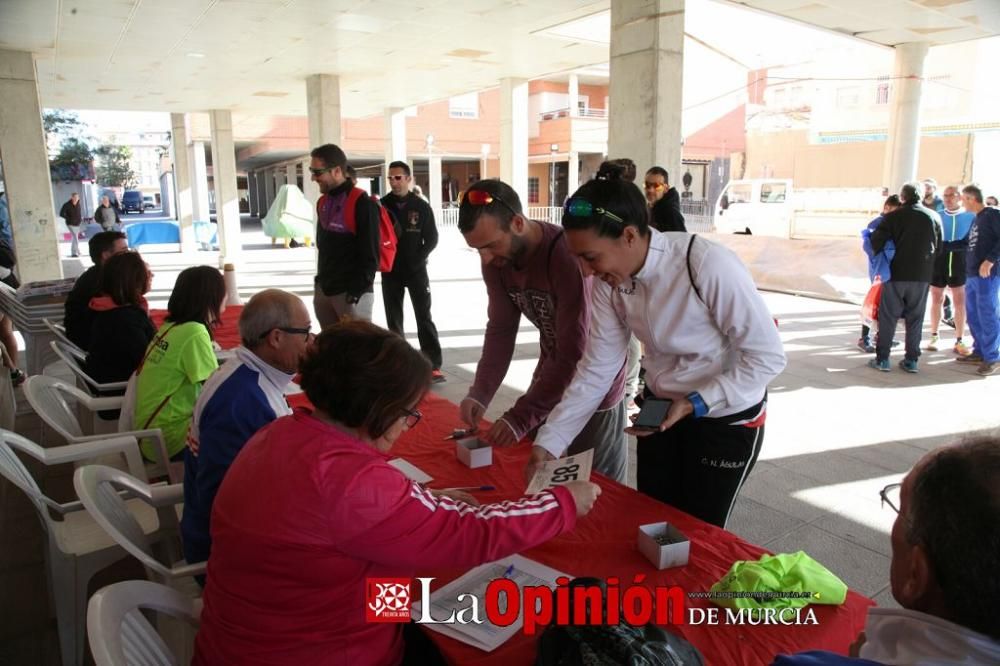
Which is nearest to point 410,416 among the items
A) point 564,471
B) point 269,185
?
point 564,471

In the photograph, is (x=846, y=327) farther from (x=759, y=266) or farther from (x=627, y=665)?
(x=627, y=665)

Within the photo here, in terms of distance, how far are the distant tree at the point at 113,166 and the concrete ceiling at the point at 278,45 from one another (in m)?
26.2

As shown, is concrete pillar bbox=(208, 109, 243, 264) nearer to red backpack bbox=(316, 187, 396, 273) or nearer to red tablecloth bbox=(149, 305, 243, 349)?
red tablecloth bbox=(149, 305, 243, 349)

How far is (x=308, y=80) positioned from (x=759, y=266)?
8246 millimetres

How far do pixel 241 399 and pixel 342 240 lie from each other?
289 centimetres

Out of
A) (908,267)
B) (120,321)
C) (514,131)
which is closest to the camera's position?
(120,321)

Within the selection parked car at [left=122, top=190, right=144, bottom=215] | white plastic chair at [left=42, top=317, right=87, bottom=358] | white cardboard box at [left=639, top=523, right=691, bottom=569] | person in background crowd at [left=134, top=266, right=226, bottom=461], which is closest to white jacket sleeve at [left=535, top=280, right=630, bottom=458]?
white cardboard box at [left=639, top=523, right=691, bottom=569]

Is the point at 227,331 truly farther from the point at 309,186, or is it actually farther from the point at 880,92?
the point at 880,92

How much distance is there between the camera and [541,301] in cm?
211

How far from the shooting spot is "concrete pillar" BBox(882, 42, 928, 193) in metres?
10.2

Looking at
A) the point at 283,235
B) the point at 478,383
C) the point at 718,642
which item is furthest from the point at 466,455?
the point at 283,235

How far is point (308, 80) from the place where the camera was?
36.6 feet

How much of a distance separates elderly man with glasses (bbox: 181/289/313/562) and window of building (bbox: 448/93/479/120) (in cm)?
2530

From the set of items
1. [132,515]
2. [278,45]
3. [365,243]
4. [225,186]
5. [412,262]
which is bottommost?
[132,515]
